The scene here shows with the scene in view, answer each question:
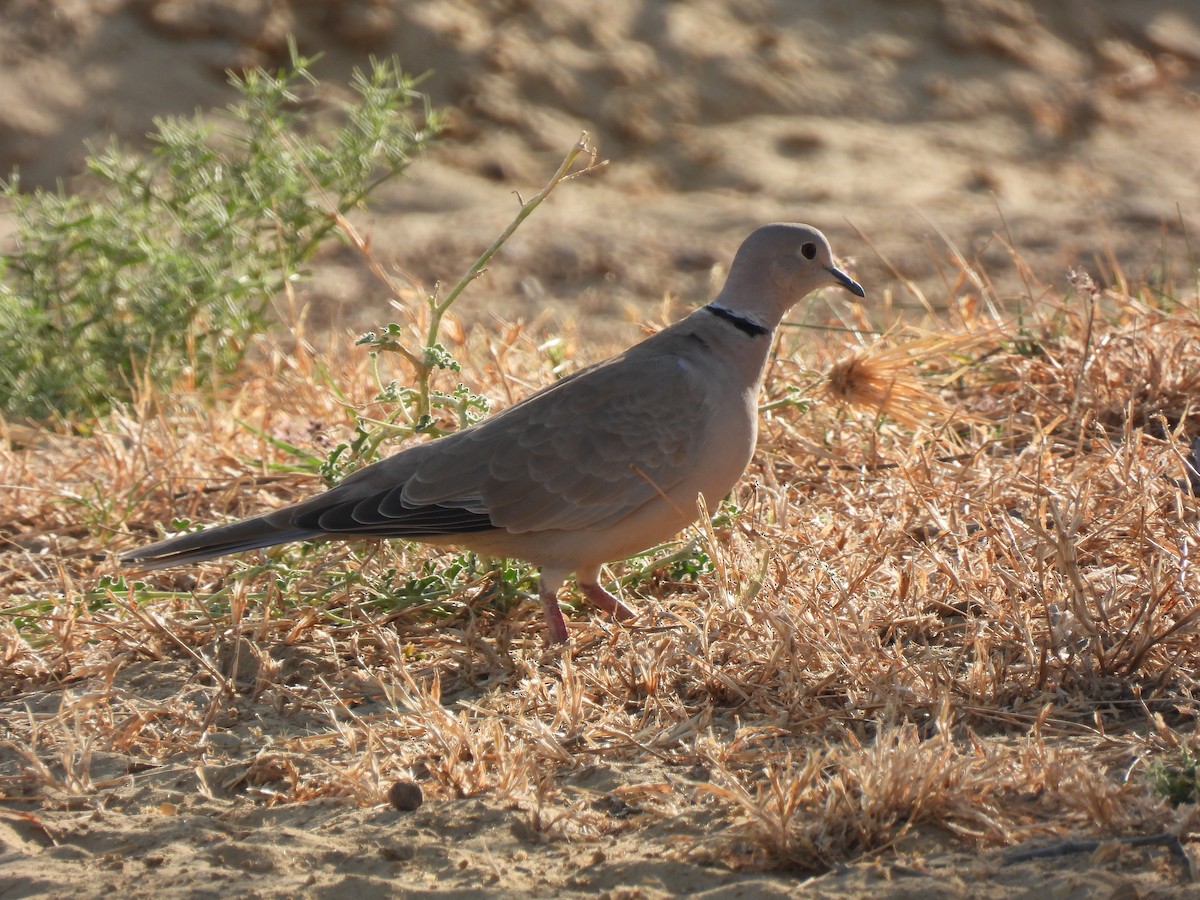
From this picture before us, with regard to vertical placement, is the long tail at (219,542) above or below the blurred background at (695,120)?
below

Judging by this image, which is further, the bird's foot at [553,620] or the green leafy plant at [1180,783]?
the bird's foot at [553,620]

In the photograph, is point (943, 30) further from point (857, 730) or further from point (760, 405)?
point (857, 730)

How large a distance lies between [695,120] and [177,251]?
187 inches

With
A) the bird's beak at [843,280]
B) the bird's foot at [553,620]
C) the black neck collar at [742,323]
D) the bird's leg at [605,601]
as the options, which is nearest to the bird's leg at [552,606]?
the bird's foot at [553,620]

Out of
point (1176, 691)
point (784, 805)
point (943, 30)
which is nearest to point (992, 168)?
point (943, 30)

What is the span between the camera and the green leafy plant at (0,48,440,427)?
205 inches

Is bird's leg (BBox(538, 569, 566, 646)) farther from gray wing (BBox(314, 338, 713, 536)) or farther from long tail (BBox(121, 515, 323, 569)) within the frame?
long tail (BBox(121, 515, 323, 569))

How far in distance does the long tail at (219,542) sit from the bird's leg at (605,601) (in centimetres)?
68

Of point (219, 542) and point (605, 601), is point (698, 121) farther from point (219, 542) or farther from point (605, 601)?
point (219, 542)

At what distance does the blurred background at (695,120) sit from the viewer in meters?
8.09

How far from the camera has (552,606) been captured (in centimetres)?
357

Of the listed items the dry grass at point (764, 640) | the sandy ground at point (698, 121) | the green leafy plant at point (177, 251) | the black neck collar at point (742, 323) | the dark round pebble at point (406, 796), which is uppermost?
the sandy ground at point (698, 121)

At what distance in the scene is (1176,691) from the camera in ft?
9.52

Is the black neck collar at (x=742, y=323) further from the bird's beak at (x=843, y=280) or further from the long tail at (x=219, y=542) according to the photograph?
the long tail at (x=219, y=542)
